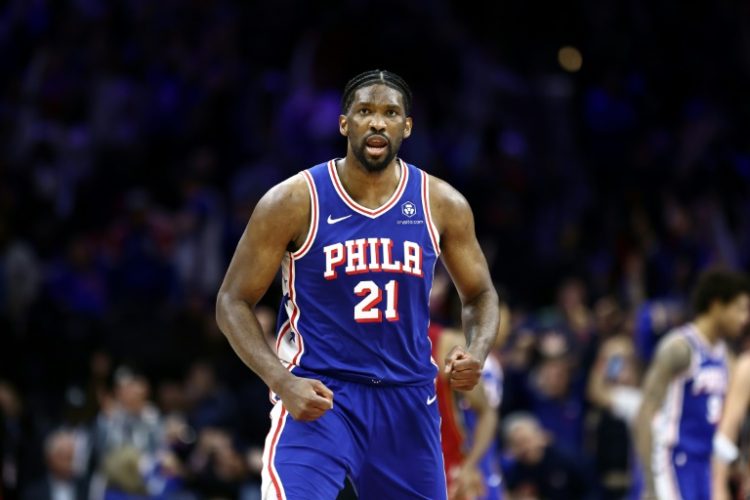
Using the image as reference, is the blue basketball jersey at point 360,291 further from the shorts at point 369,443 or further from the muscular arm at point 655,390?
the muscular arm at point 655,390

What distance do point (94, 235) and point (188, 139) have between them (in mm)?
1630

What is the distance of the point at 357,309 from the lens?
5.83 meters

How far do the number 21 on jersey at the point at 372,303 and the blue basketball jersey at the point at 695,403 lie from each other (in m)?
3.18

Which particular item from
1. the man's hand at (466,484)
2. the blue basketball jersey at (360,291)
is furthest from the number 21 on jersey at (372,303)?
the man's hand at (466,484)

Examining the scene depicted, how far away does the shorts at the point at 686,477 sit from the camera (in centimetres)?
853

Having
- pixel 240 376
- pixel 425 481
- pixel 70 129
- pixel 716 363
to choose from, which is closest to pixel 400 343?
pixel 425 481

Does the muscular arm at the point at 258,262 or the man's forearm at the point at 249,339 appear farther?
the muscular arm at the point at 258,262

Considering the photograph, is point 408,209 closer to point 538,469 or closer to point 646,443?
point 646,443

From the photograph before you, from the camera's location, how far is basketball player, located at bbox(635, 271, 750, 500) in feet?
27.6

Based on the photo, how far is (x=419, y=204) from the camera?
6.07 meters

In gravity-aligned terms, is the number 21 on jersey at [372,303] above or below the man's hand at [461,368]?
above

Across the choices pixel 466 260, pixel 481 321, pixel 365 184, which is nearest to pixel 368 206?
pixel 365 184

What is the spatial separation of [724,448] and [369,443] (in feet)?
10.9

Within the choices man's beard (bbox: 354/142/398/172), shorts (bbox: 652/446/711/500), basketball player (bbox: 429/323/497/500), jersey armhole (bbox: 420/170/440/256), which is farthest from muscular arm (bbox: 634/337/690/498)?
man's beard (bbox: 354/142/398/172)
